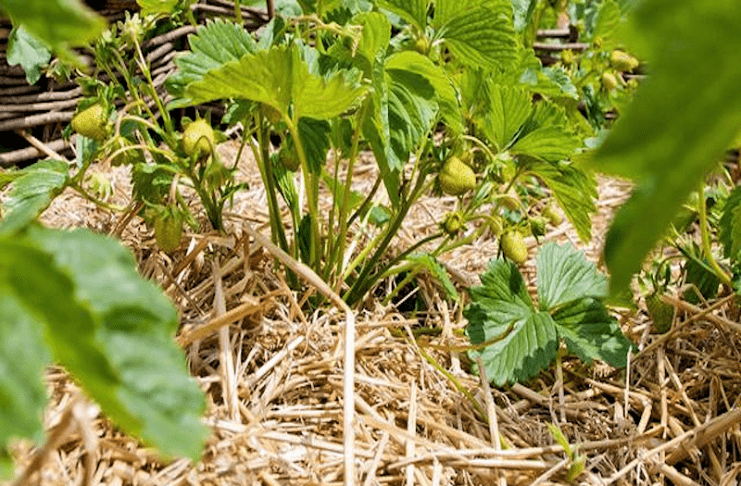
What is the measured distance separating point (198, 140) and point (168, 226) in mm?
94

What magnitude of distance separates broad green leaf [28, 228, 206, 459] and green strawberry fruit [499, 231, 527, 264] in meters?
0.73

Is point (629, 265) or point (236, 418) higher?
point (629, 265)

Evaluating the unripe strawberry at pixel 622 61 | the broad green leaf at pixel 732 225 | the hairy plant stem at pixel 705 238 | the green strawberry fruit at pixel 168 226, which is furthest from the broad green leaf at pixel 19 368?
the unripe strawberry at pixel 622 61

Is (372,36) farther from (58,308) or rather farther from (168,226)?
(58,308)

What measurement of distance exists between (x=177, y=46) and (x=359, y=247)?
518 mm

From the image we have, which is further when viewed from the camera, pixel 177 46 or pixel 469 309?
pixel 177 46

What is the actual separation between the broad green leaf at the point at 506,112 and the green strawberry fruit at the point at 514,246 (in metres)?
0.11

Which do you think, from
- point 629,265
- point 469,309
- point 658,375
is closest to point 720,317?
point 658,375

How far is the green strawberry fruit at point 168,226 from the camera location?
95 cm

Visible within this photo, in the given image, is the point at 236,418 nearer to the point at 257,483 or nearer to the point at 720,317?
the point at 257,483

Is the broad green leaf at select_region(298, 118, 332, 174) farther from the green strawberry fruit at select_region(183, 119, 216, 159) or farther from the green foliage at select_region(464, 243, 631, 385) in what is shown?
the green foliage at select_region(464, 243, 631, 385)

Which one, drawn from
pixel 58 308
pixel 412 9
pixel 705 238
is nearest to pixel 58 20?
pixel 58 308

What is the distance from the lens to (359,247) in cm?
130

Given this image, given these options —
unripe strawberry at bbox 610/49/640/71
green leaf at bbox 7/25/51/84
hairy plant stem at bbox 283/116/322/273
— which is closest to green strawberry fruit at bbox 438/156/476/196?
hairy plant stem at bbox 283/116/322/273
